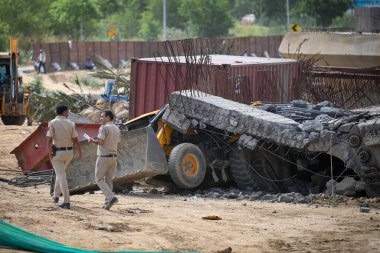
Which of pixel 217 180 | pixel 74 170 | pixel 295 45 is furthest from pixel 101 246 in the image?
pixel 295 45

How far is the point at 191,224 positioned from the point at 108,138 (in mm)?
2002

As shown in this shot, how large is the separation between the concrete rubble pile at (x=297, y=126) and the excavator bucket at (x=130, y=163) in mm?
1377

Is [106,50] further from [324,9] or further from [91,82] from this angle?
[324,9]

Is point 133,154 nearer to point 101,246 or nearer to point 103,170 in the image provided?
point 103,170

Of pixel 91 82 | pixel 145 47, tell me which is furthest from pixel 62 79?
pixel 145 47

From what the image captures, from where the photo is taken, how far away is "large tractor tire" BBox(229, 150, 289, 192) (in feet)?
61.1

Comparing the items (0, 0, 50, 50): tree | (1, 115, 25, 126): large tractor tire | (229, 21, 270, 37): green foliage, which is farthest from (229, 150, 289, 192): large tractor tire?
(229, 21, 270, 37): green foliage

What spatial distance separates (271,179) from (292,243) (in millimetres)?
6633

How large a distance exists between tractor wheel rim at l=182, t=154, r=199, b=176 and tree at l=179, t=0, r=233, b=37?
66638 millimetres

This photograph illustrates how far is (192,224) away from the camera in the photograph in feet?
44.6

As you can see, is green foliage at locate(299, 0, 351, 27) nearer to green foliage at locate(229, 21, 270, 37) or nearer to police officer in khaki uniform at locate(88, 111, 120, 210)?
green foliage at locate(229, 21, 270, 37)

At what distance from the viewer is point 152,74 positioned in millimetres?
23734

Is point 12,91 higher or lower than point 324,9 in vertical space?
lower

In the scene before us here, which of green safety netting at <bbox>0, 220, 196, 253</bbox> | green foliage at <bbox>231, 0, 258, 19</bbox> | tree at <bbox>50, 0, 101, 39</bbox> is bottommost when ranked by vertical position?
green safety netting at <bbox>0, 220, 196, 253</bbox>
